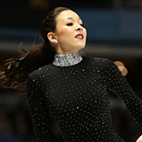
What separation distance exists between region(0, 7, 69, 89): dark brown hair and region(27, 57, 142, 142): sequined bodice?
8cm

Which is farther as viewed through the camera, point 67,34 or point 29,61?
point 29,61

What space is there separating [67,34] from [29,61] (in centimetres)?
26

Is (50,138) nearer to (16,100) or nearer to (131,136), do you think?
(131,136)

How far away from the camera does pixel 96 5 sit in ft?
22.9

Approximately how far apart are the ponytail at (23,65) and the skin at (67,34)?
69 mm

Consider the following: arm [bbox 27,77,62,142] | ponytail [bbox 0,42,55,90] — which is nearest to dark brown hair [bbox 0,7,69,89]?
ponytail [bbox 0,42,55,90]

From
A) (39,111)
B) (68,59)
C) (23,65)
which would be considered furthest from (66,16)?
(39,111)

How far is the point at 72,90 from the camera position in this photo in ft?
5.84

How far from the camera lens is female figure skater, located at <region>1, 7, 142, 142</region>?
1.75m

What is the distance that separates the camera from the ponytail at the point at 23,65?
192cm

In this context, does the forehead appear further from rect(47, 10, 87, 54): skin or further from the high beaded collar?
the high beaded collar

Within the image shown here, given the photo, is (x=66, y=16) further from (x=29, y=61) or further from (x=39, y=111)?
(x=39, y=111)

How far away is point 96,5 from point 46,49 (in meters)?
5.21

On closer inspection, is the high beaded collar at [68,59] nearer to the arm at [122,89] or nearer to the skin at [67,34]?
the skin at [67,34]
